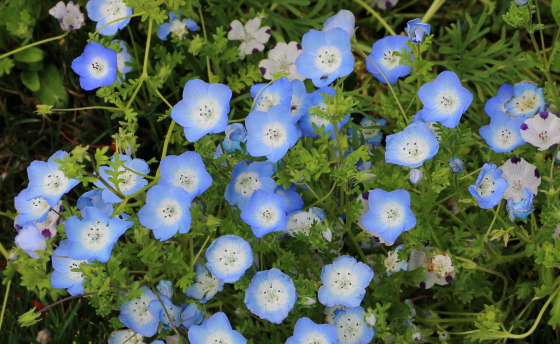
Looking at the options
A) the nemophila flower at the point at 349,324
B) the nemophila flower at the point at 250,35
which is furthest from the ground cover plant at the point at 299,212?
the nemophila flower at the point at 250,35

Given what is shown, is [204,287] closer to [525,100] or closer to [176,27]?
[176,27]

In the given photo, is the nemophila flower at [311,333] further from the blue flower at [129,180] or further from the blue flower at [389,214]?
the blue flower at [129,180]

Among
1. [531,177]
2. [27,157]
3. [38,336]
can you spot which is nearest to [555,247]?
[531,177]

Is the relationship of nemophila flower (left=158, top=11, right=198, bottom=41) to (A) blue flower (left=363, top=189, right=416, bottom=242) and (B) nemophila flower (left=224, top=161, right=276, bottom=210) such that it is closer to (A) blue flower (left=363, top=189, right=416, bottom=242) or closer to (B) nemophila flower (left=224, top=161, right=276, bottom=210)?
(B) nemophila flower (left=224, top=161, right=276, bottom=210)

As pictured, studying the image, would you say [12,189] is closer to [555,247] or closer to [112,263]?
[112,263]

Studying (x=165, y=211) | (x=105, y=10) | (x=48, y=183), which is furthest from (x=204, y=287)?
(x=105, y=10)

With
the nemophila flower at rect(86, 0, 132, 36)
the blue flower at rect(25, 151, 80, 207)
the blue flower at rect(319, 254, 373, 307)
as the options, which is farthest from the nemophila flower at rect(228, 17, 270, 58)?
the blue flower at rect(319, 254, 373, 307)

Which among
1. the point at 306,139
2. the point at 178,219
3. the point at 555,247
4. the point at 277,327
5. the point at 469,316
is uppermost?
the point at 178,219
